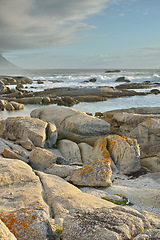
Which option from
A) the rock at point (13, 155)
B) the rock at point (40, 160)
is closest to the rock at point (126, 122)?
the rock at point (40, 160)

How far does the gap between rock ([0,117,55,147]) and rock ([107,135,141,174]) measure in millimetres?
3643

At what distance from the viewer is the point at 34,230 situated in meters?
3.76

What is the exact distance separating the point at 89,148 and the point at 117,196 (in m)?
5.89

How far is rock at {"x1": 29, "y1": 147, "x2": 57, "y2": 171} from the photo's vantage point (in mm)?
9209

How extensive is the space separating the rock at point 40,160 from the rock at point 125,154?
3070 millimetres

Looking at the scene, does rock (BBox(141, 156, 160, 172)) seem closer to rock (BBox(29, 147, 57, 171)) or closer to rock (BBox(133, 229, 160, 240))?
rock (BBox(29, 147, 57, 171))

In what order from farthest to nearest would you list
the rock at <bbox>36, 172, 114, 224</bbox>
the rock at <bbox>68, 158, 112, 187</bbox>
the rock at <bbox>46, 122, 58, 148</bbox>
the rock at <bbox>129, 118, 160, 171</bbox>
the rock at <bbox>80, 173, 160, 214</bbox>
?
the rock at <bbox>46, 122, 58, 148</bbox> → the rock at <bbox>129, 118, 160, 171</bbox> → the rock at <bbox>68, 158, 112, 187</bbox> → the rock at <bbox>80, 173, 160, 214</bbox> → the rock at <bbox>36, 172, 114, 224</bbox>

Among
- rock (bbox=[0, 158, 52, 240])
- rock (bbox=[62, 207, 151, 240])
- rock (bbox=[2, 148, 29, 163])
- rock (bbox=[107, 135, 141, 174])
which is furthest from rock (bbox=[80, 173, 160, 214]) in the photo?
rock (bbox=[2, 148, 29, 163])

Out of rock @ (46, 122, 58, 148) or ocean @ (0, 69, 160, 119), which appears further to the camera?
ocean @ (0, 69, 160, 119)

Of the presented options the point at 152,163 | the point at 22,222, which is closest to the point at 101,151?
the point at 152,163

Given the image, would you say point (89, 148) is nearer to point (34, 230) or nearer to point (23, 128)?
point (23, 128)

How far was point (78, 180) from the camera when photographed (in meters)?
7.66

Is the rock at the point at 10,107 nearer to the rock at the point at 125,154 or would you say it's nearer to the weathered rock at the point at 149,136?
the weathered rock at the point at 149,136

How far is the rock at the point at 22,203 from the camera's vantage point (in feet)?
12.5
